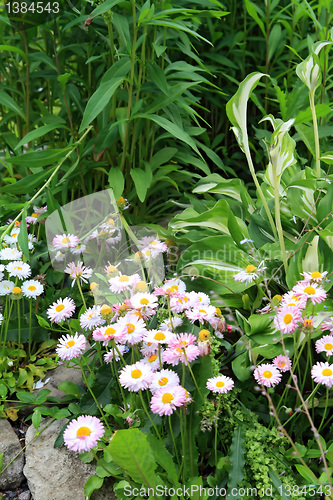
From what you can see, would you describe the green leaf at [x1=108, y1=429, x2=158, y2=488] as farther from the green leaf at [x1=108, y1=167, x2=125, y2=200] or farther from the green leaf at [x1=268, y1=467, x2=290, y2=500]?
the green leaf at [x1=108, y1=167, x2=125, y2=200]

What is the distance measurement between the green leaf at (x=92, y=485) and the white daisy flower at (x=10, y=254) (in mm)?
685

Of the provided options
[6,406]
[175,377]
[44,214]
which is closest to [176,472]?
[175,377]

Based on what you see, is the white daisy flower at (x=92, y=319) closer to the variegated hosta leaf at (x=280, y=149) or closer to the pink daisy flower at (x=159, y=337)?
the pink daisy flower at (x=159, y=337)

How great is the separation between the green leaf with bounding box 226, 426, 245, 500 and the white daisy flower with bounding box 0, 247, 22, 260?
0.83m

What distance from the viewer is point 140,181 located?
5.11 feet

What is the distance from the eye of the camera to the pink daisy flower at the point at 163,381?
2.95ft

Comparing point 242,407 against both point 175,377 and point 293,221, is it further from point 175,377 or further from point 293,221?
point 293,221

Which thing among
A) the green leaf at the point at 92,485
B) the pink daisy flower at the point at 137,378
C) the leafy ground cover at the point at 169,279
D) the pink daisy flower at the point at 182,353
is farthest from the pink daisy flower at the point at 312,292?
the green leaf at the point at 92,485

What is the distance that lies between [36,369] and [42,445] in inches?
9.7

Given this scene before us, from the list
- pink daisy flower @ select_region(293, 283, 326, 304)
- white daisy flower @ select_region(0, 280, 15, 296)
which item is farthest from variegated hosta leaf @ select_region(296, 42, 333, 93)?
white daisy flower @ select_region(0, 280, 15, 296)

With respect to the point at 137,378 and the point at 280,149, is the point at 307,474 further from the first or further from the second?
the point at 280,149

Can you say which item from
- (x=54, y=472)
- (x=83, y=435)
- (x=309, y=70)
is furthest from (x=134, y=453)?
(x=309, y=70)

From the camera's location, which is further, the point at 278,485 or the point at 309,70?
the point at 309,70

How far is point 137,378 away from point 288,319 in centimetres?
33
